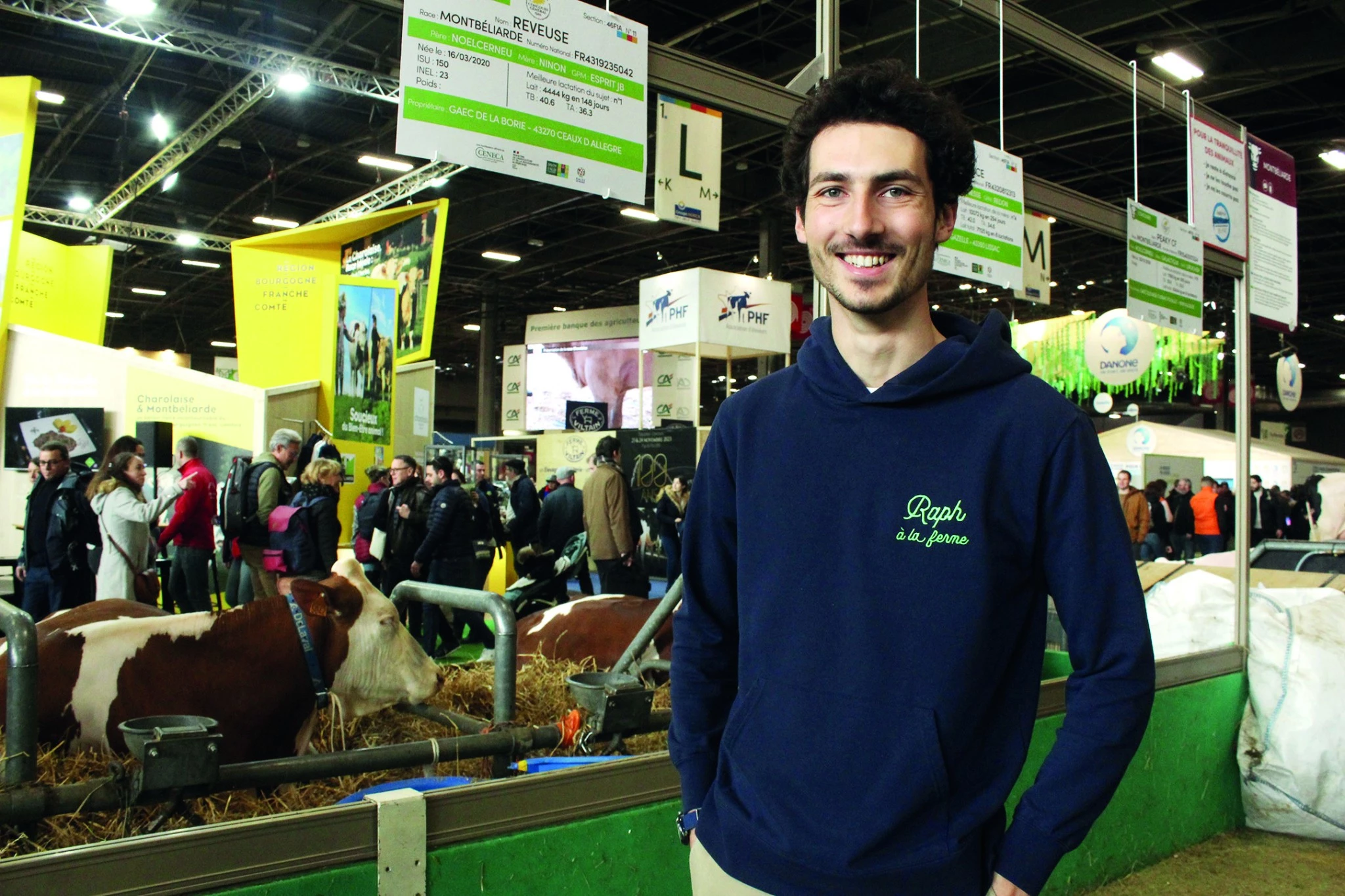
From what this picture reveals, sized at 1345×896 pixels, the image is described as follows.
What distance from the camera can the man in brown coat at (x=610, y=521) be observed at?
8.41 meters

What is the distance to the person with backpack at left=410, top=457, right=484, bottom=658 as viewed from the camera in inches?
281

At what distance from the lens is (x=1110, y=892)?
3.48 meters

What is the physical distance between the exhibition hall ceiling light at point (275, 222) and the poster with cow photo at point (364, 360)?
7751 millimetres

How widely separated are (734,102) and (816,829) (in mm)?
2294

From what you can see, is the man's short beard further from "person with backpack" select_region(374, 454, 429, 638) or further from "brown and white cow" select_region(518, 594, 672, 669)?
"person with backpack" select_region(374, 454, 429, 638)

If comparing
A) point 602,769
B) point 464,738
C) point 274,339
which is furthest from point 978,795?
point 274,339

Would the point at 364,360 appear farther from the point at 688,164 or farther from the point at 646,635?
the point at 646,635

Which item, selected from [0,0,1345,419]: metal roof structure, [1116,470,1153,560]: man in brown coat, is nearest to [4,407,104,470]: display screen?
[0,0,1345,419]: metal roof structure

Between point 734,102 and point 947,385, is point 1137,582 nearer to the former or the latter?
point 947,385

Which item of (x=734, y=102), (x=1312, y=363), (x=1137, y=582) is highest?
(x=1312, y=363)

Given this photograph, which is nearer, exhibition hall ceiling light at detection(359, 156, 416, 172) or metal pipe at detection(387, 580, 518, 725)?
metal pipe at detection(387, 580, 518, 725)

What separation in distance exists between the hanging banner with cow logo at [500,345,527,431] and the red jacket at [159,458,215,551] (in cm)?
1445

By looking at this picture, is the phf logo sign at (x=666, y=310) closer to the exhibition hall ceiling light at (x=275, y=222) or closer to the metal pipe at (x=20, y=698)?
the exhibition hall ceiling light at (x=275, y=222)

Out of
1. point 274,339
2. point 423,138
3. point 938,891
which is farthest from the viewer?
point 274,339
